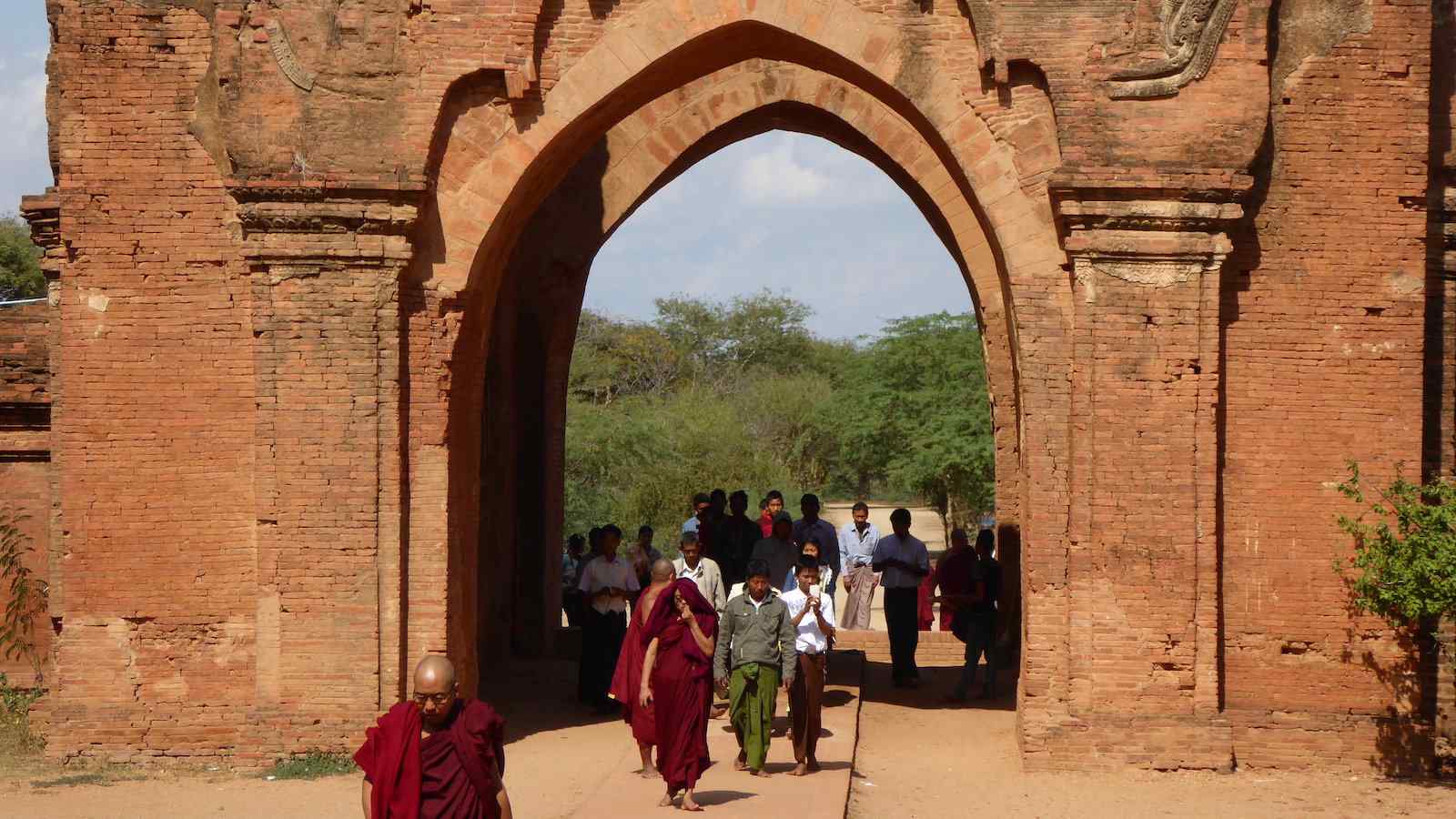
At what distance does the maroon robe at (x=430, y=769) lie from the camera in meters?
6.06

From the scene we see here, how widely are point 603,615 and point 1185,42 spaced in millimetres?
5905

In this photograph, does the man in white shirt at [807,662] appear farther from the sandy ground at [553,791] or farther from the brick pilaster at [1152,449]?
the brick pilaster at [1152,449]

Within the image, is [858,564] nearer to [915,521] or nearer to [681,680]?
[681,680]

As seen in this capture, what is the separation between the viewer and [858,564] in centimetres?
1619

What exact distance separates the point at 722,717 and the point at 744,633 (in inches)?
108

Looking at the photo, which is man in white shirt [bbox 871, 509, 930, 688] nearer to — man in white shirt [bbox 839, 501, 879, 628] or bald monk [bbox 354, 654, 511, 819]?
man in white shirt [bbox 839, 501, 879, 628]

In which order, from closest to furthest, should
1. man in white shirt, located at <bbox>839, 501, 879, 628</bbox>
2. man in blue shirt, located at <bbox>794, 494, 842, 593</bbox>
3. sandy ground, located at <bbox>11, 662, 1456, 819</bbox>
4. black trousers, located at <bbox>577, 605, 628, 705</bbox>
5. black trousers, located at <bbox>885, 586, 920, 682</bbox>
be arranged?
sandy ground, located at <bbox>11, 662, 1456, 819</bbox> < black trousers, located at <bbox>577, 605, 628, 705</bbox> < man in blue shirt, located at <bbox>794, 494, 842, 593</bbox> < black trousers, located at <bbox>885, 586, 920, 682</bbox> < man in white shirt, located at <bbox>839, 501, 879, 628</bbox>

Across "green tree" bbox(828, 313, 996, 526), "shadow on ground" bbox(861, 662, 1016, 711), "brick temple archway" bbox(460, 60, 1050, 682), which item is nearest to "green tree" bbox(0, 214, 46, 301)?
"green tree" bbox(828, 313, 996, 526)

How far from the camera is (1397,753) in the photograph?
11.1 meters

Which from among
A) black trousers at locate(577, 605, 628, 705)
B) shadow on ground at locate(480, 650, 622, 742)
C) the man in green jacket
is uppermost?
the man in green jacket

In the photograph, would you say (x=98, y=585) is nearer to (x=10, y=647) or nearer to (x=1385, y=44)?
(x=10, y=647)

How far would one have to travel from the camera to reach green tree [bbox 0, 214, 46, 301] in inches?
1563

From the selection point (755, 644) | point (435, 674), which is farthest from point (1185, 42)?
point (435, 674)

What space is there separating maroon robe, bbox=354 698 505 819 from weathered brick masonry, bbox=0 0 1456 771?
16.5ft
